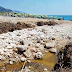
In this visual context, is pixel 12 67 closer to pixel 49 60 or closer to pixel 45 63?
pixel 45 63

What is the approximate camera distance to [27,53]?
460 cm

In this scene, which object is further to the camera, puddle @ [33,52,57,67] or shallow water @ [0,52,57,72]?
puddle @ [33,52,57,67]

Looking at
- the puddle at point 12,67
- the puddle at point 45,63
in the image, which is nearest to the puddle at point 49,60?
the puddle at point 45,63

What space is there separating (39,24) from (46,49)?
7.19 meters

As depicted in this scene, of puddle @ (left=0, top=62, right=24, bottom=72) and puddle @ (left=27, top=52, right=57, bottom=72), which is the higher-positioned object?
puddle @ (left=27, top=52, right=57, bottom=72)

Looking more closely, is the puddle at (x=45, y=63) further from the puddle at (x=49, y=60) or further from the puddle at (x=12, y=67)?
the puddle at (x=12, y=67)

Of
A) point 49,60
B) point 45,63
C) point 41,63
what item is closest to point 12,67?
point 41,63

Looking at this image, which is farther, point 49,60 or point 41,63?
point 49,60

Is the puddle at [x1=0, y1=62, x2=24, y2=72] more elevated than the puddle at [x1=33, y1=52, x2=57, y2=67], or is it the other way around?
the puddle at [x1=33, y1=52, x2=57, y2=67]

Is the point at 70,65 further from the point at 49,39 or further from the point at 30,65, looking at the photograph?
the point at 49,39

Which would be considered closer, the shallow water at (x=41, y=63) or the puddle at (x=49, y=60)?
the shallow water at (x=41, y=63)

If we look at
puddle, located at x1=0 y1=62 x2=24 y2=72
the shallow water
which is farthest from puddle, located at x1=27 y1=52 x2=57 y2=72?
puddle, located at x1=0 y1=62 x2=24 y2=72

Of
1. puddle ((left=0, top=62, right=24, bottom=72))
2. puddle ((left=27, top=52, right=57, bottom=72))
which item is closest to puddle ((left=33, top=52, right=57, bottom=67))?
puddle ((left=27, top=52, right=57, bottom=72))

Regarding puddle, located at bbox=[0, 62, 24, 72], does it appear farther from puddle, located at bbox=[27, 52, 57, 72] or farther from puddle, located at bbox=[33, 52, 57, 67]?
puddle, located at bbox=[33, 52, 57, 67]
